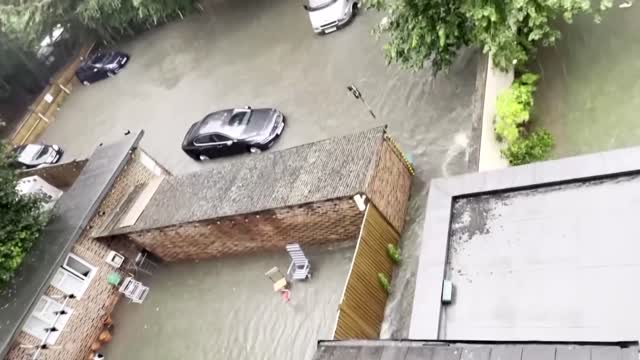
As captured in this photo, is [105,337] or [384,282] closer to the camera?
[384,282]

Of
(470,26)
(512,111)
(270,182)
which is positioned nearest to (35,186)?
(270,182)

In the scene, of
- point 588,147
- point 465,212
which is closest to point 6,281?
point 465,212

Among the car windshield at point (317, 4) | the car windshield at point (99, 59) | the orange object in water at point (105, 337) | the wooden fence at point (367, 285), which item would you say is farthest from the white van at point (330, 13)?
the orange object in water at point (105, 337)

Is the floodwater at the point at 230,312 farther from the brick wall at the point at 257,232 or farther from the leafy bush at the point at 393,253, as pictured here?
the leafy bush at the point at 393,253

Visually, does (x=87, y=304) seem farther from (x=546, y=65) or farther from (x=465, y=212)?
(x=546, y=65)

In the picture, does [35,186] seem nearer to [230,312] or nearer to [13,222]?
[13,222]

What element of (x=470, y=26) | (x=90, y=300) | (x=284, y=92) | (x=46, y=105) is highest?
(x=46, y=105)
